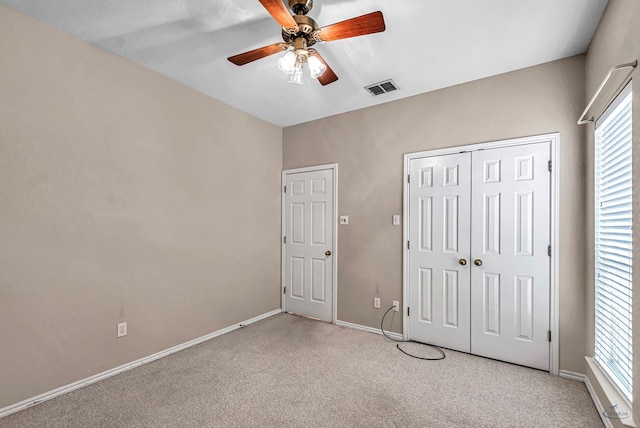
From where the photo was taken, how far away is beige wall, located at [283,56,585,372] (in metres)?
2.41

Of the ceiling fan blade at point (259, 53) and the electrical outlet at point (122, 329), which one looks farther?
the electrical outlet at point (122, 329)

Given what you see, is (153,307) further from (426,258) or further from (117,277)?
(426,258)

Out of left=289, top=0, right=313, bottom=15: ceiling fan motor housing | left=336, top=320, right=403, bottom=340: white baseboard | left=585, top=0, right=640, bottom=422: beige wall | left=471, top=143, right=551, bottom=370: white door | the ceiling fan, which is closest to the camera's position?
left=585, top=0, right=640, bottom=422: beige wall

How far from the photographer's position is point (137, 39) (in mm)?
2256

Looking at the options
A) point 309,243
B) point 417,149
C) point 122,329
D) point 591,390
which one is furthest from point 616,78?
point 122,329

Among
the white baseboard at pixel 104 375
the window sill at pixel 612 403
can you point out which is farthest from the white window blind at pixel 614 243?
the white baseboard at pixel 104 375

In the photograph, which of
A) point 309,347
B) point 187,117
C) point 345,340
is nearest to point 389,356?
point 345,340

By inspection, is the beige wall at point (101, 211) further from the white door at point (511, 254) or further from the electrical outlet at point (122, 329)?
the white door at point (511, 254)

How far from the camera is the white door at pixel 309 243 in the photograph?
3770mm

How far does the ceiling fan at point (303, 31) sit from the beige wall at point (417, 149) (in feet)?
5.07

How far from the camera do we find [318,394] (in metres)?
2.18

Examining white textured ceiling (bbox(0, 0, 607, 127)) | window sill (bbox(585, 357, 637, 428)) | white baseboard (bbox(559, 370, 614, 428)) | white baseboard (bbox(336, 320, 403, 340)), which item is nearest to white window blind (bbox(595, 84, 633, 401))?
window sill (bbox(585, 357, 637, 428))

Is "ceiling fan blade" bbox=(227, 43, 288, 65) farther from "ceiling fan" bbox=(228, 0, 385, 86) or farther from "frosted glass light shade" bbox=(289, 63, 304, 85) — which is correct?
"frosted glass light shade" bbox=(289, 63, 304, 85)

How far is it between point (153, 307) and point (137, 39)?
2221mm
